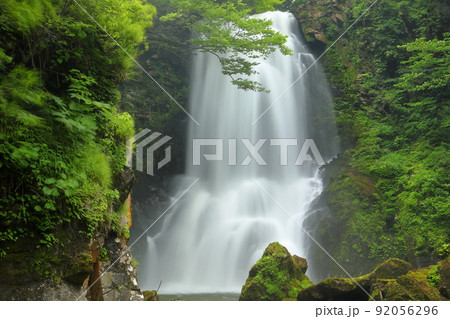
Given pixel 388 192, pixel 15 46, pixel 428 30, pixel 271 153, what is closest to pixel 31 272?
pixel 15 46

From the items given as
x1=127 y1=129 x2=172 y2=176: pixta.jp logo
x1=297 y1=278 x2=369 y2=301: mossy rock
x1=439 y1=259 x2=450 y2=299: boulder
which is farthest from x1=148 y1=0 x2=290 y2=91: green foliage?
x1=439 y1=259 x2=450 y2=299: boulder

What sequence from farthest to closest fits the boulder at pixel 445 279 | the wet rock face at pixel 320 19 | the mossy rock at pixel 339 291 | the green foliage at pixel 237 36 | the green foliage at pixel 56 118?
1. the wet rock face at pixel 320 19
2. the green foliage at pixel 237 36
3. the mossy rock at pixel 339 291
4. the boulder at pixel 445 279
5. the green foliage at pixel 56 118

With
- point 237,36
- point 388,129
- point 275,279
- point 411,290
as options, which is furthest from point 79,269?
point 388,129

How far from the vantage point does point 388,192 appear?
10.6 metres

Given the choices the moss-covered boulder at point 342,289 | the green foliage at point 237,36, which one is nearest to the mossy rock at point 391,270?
the moss-covered boulder at point 342,289

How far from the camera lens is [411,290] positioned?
198 inches

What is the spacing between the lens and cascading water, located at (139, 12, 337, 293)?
36.5ft

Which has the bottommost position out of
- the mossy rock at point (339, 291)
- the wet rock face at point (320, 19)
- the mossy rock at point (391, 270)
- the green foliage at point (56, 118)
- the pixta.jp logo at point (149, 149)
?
the mossy rock at point (339, 291)

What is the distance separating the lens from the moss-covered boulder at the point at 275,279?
268 inches

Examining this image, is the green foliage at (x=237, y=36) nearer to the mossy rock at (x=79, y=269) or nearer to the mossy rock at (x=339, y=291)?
the mossy rock at (x=339, y=291)

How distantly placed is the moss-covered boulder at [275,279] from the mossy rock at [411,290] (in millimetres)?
1917

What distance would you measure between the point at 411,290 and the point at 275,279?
2731 millimetres

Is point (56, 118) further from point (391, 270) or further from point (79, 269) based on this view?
point (391, 270)

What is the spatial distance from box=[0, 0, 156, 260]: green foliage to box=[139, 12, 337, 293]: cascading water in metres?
7.12
